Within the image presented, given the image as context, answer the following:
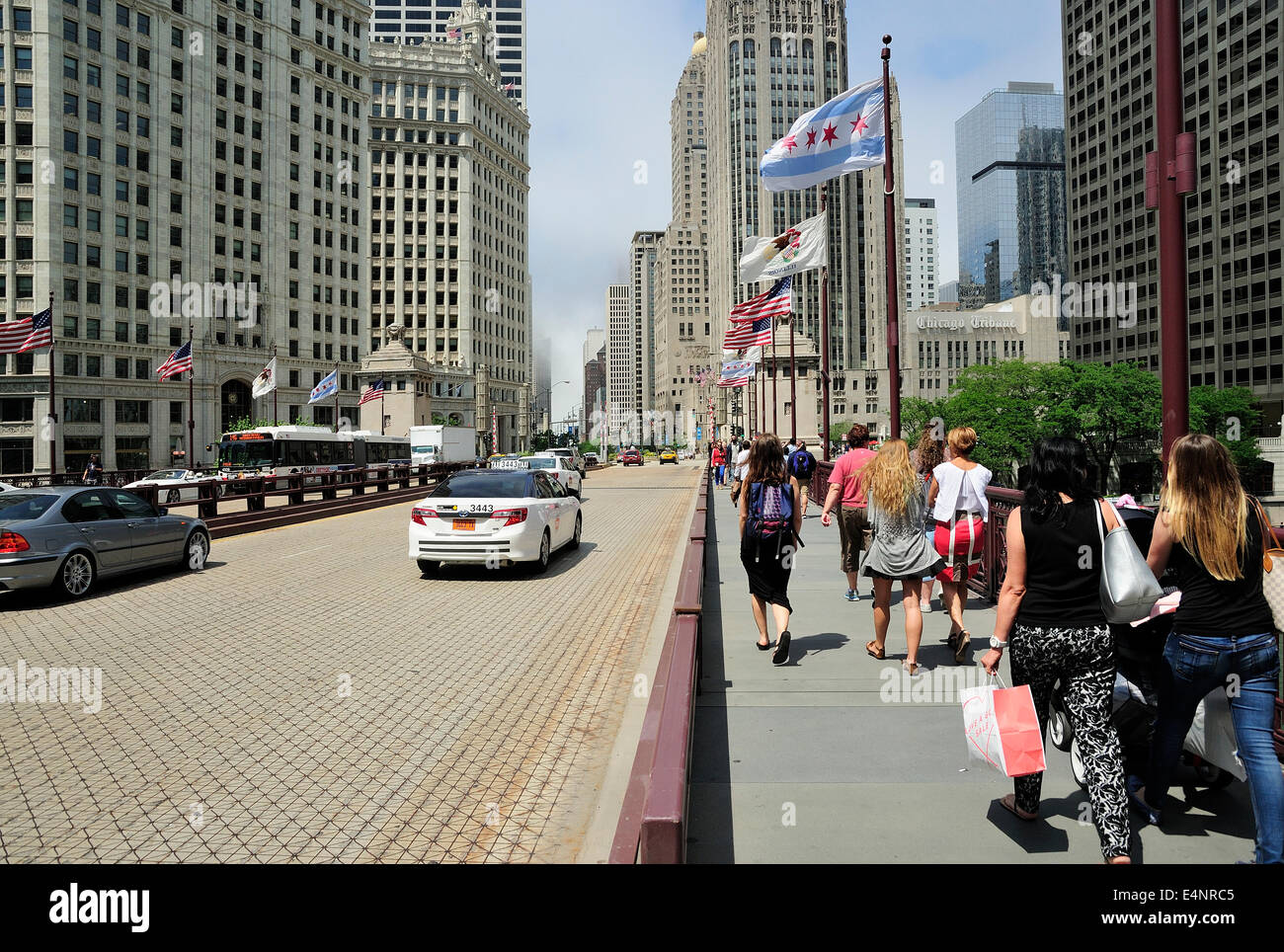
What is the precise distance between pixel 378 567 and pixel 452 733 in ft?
28.9

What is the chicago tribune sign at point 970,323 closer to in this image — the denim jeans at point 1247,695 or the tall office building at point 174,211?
the tall office building at point 174,211

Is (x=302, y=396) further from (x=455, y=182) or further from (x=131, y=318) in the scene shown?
(x=455, y=182)

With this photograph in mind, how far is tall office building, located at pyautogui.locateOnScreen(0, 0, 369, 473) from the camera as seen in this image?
207 feet

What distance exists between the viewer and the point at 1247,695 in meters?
3.72

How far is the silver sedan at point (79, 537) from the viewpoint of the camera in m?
10.4

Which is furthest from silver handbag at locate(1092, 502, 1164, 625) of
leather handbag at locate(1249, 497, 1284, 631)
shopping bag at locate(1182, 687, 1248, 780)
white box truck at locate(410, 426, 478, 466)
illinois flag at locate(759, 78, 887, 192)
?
white box truck at locate(410, 426, 478, 466)

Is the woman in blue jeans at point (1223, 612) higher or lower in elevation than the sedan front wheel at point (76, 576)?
higher

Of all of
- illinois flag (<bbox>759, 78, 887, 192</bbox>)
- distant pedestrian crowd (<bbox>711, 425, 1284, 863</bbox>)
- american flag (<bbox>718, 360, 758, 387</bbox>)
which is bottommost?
distant pedestrian crowd (<bbox>711, 425, 1284, 863</bbox>)

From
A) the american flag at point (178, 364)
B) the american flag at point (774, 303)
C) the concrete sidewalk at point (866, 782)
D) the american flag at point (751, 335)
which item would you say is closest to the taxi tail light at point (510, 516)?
the concrete sidewalk at point (866, 782)

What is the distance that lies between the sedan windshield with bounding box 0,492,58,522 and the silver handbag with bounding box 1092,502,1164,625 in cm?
1210

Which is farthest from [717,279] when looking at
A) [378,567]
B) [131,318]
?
[378,567]

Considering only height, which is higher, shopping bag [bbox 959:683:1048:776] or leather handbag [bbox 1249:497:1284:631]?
leather handbag [bbox 1249:497:1284:631]

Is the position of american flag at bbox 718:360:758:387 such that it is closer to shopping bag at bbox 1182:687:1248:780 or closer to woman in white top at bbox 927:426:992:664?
woman in white top at bbox 927:426:992:664

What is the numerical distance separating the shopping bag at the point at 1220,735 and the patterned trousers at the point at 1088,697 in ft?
1.39
